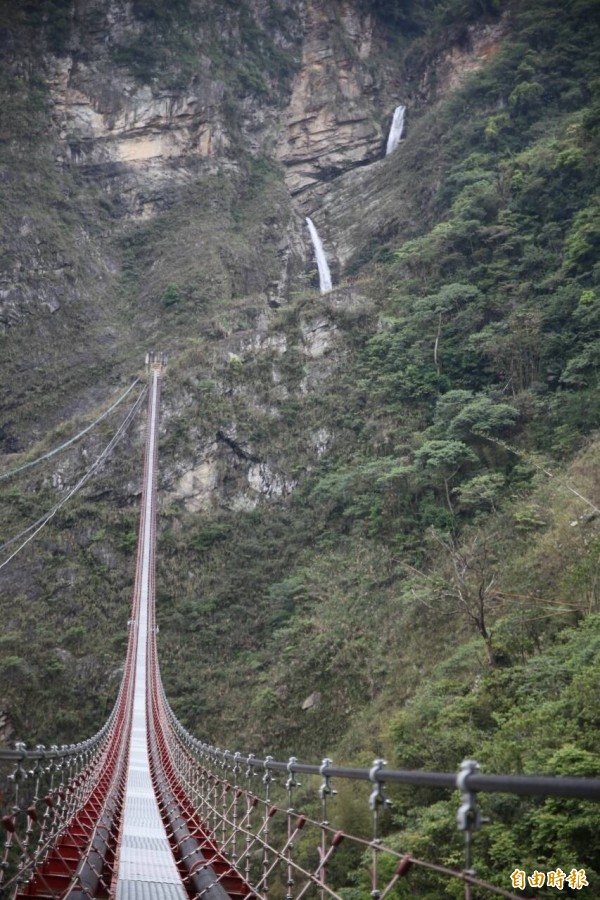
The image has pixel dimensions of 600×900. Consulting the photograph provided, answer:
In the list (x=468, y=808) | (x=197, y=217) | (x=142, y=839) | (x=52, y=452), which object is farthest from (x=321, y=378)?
(x=468, y=808)

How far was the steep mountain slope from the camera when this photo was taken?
1583 cm

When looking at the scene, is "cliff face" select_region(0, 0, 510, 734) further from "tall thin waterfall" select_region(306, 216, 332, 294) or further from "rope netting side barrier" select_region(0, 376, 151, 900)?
"rope netting side barrier" select_region(0, 376, 151, 900)

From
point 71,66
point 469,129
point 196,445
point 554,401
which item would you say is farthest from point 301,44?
point 554,401

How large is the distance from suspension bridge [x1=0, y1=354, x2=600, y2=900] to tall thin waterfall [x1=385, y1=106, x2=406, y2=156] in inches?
1663

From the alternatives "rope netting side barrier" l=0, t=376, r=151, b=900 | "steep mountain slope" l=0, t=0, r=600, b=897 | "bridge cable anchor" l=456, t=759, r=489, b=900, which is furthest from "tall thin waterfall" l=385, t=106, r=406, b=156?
"bridge cable anchor" l=456, t=759, r=489, b=900

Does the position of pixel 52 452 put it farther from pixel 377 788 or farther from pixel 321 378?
pixel 377 788

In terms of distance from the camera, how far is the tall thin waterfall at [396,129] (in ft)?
175

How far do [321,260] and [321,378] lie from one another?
59.5 ft

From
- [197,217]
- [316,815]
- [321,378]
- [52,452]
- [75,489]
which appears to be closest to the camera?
[316,815]

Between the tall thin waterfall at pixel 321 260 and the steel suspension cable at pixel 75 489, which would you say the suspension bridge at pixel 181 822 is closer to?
the steel suspension cable at pixel 75 489

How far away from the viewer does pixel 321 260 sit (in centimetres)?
A: 4725

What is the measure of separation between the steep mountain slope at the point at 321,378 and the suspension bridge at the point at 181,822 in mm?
2108

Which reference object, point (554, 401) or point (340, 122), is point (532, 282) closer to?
point (554, 401)

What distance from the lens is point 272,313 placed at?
118 ft
